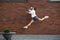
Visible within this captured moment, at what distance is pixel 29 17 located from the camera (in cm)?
1794

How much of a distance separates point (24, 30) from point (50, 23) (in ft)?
6.76

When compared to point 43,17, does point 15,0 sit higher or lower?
higher

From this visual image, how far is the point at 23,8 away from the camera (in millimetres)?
17938

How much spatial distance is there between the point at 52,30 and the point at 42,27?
31.5 inches

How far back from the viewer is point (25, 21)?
58.9 ft

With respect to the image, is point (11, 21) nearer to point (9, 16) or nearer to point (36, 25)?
point (9, 16)

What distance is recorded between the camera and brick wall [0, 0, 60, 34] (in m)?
17.9

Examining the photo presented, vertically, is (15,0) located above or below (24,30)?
above

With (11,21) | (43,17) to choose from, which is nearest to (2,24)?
(11,21)

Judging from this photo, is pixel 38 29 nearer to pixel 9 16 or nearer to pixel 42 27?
pixel 42 27

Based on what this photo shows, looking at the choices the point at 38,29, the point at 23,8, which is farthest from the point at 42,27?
the point at 23,8

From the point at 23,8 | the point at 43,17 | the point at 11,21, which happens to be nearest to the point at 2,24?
the point at 11,21

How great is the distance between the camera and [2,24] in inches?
708

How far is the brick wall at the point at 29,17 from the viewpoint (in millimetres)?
17938
